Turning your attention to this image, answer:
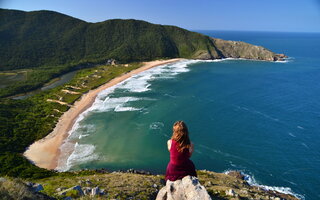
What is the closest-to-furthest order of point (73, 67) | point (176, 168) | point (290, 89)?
1. point (176, 168)
2. point (290, 89)
3. point (73, 67)

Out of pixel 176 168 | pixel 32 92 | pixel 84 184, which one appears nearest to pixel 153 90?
pixel 32 92

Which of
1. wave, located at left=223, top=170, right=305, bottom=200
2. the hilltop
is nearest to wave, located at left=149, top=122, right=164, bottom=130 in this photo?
wave, located at left=223, top=170, right=305, bottom=200

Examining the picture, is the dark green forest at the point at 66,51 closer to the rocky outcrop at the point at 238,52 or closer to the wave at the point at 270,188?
the rocky outcrop at the point at 238,52

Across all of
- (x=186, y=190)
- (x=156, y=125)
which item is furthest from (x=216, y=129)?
(x=186, y=190)

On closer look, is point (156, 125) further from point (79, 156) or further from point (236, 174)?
point (236, 174)

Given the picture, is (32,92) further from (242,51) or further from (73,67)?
(242,51)

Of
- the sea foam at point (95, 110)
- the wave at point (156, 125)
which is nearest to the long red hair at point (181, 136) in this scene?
the sea foam at point (95, 110)
